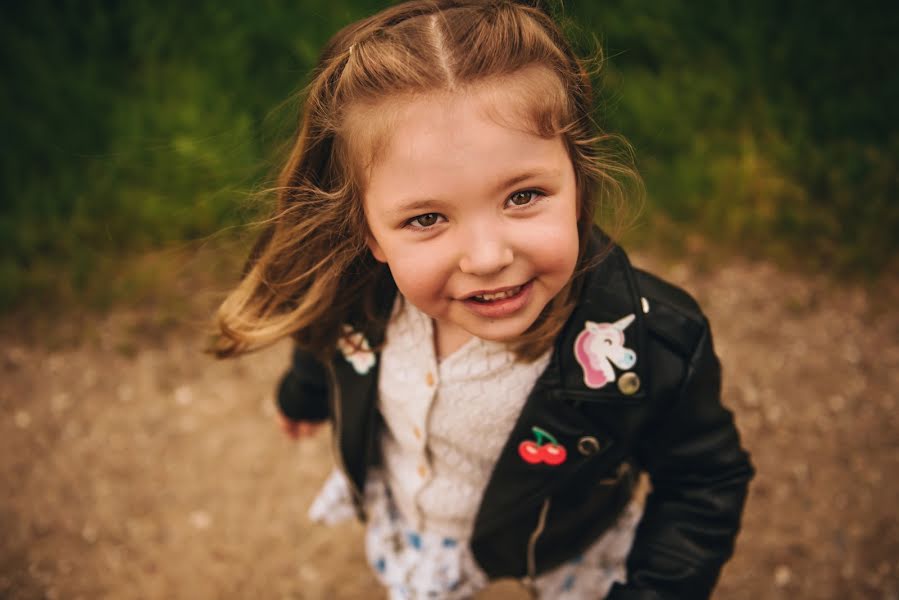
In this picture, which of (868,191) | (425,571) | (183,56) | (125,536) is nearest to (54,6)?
(183,56)

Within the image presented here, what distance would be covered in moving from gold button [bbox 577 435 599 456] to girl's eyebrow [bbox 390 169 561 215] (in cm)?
46

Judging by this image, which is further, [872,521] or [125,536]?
[125,536]

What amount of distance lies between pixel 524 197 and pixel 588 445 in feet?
1.52

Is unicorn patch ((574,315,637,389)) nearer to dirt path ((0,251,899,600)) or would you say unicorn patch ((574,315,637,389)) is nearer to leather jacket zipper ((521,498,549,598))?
leather jacket zipper ((521,498,549,598))

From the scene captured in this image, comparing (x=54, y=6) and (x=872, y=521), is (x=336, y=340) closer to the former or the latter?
(x=872, y=521)

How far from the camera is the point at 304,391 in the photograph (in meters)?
1.64

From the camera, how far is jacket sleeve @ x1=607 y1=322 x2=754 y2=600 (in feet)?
3.94

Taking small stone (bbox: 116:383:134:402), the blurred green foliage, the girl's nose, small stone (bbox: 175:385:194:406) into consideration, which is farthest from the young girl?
the blurred green foliage

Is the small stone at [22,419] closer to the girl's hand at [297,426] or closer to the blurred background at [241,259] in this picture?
the blurred background at [241,259]

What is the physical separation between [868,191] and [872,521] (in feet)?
3.78

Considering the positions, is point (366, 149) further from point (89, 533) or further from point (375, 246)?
point (89, 533)

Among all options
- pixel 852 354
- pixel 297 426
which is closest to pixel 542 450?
pixel 297 426

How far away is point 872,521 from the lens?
208 centimetres

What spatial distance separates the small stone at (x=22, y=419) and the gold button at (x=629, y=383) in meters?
2.17
